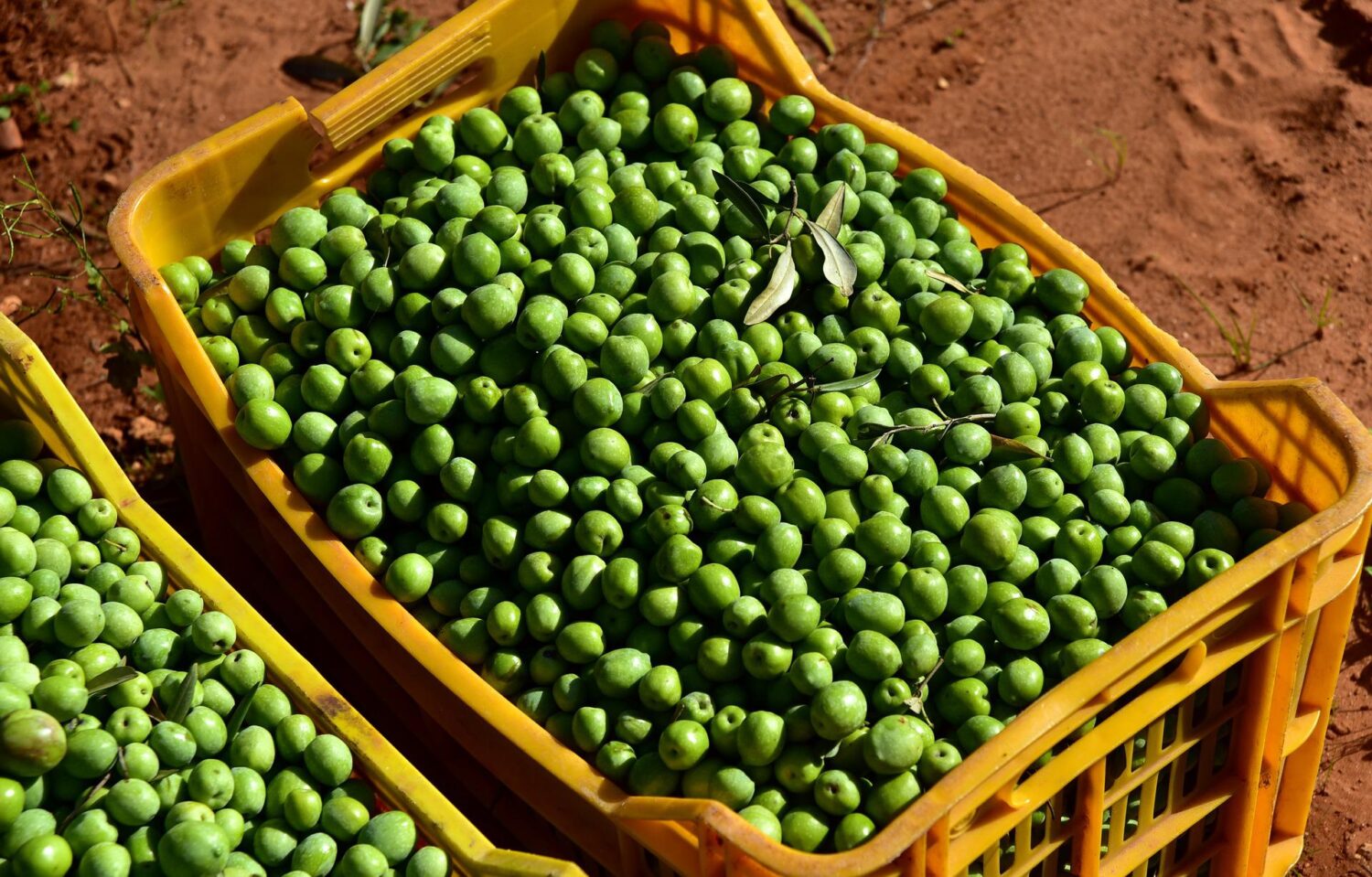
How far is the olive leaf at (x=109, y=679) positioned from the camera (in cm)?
227

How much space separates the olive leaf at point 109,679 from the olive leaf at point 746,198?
1582 millimetres

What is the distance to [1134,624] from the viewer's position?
2.39m

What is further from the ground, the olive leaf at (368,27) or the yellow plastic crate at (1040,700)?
the yellow plastic crate at (1040,700)

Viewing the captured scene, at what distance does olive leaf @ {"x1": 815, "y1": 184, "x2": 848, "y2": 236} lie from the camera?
2.85 meters

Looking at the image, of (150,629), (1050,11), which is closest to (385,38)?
(1050,11)

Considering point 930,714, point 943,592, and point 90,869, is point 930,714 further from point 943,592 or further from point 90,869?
point 90,869

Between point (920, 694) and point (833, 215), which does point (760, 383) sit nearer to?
point (833, 215)

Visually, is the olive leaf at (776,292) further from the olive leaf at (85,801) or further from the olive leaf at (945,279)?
the olive leaf at (85,801)

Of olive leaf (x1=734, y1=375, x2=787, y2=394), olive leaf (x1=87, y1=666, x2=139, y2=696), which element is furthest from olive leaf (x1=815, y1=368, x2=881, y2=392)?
olive leaf (x1=87, y1=666, x2=139, y2=696)

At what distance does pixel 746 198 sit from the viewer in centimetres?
286

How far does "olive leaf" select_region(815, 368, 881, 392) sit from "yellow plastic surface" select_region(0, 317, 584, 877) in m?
1.10

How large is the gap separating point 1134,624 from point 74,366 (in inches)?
127

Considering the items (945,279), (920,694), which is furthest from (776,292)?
(920,694)

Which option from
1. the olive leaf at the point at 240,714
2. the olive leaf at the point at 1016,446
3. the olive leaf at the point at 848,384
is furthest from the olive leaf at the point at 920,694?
the olive leaf at the point at 240,714
